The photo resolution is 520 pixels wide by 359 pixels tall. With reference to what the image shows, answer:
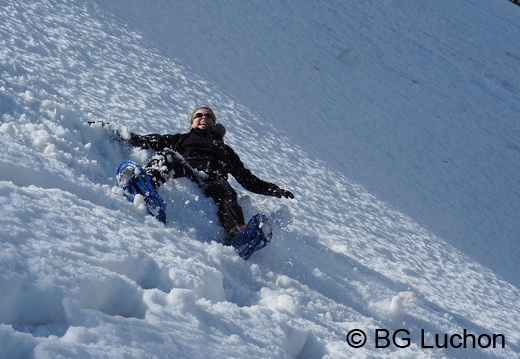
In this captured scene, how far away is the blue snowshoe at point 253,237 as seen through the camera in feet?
9.73

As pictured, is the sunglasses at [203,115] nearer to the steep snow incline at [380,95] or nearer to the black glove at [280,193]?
the black glove at [280,193]

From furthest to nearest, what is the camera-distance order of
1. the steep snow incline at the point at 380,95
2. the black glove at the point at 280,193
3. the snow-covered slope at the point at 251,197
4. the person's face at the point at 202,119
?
the steep snow incline at the point at 380,95 → the person's face at the point at 202,119 → the black glove at the point at 280,193 → the snow-covered slope at the point at 251,197

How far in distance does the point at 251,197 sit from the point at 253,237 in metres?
1.08

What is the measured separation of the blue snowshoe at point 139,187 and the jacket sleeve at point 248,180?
40.1 inches

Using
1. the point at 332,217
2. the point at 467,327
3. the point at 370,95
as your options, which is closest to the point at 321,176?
the point at 332,217

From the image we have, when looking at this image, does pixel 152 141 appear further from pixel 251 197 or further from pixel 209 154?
pixel 251 197

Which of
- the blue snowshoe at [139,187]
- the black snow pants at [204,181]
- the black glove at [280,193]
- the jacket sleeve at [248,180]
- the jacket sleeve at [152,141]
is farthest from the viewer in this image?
the jacket sleeve at [248,180]

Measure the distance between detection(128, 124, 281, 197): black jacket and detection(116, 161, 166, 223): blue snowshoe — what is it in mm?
631

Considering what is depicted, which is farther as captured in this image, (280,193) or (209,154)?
(209,154)

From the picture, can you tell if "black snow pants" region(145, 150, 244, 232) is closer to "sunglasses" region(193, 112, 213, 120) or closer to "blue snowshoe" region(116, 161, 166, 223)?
"blue snowshoe" region(116, 161, 166, 223)

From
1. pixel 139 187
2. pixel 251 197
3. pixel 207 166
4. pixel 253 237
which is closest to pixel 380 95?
pixel 251 197

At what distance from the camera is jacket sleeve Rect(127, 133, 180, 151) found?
3535 millimetres

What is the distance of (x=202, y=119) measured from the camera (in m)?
4.16

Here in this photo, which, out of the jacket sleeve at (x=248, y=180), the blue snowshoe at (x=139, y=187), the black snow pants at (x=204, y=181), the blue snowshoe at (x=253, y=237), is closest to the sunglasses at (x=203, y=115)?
the jacket sleeve at (x=248, y=180)
